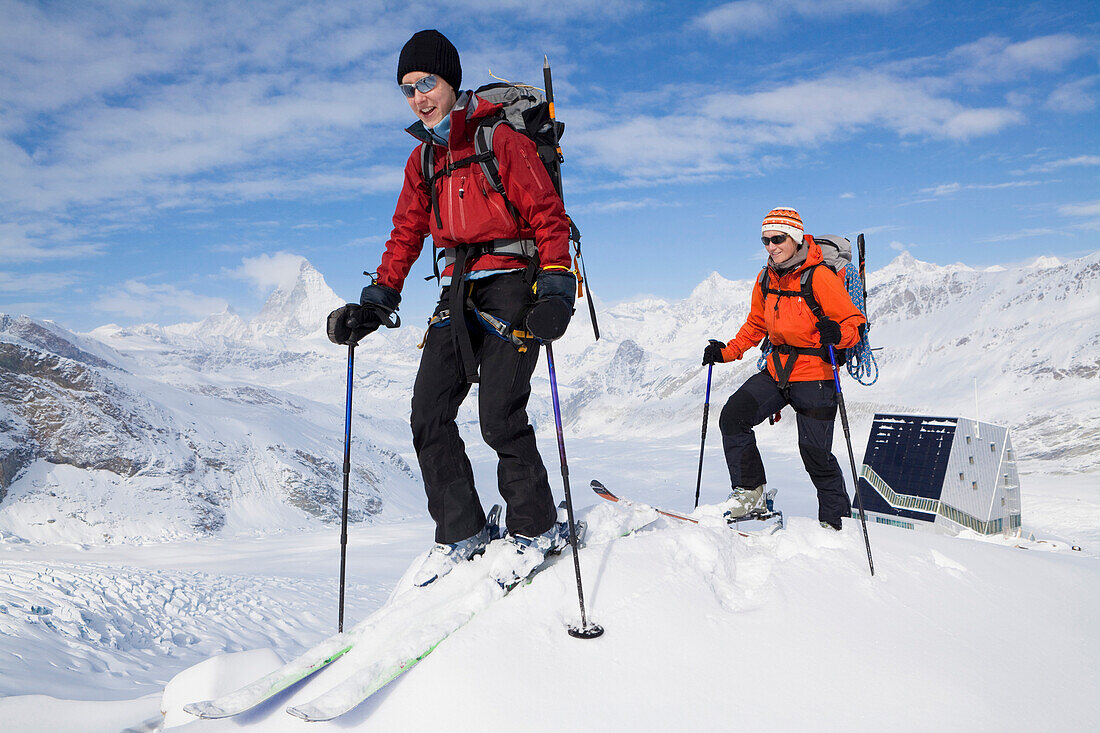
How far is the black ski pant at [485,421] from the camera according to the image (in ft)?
13.0

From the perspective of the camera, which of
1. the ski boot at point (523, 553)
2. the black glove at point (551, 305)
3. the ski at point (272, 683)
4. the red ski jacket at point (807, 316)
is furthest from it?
the red ski jacket at point (807, 316)

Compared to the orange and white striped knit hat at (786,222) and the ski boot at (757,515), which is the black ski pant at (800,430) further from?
the orange and white striped knit hat at (786,222)

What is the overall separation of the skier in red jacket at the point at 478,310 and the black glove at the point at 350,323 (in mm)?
11

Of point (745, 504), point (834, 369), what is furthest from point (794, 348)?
point (745, 504)

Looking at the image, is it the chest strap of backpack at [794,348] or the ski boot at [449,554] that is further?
the chest strap of backpack at [794,348]

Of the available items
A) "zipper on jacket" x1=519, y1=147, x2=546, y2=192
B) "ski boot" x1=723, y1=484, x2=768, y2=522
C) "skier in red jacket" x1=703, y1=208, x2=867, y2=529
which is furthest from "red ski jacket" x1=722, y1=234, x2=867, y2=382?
"zipper on jacket" x1=519, y1=147, x2=546, y2=192

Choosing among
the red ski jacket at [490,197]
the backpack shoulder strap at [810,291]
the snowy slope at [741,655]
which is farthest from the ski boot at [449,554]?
the backpack shoulder strap at [810,291]

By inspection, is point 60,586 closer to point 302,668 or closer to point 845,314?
point 302,668

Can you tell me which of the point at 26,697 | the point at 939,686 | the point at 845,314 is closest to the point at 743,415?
the point at 845,314

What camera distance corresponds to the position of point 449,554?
4180mm

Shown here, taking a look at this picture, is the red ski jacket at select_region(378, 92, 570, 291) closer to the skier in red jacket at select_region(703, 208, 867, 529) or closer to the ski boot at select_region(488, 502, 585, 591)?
the ski boot at select_region(488, 502, 585, 591)

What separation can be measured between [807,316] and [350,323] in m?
3.93

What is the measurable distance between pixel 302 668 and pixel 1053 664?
13.3ft

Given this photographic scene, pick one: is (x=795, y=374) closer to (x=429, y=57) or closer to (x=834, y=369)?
(x=834, y=369)
